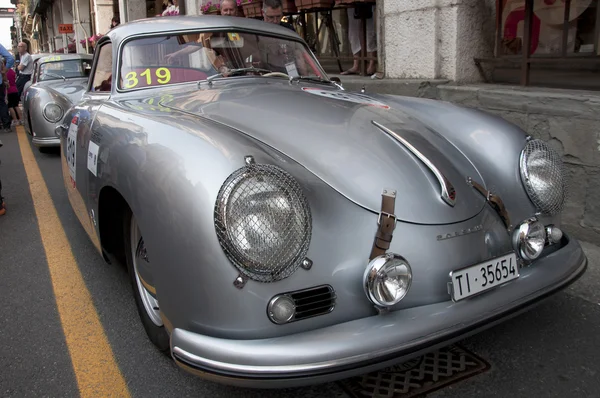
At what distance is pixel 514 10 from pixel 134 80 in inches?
154

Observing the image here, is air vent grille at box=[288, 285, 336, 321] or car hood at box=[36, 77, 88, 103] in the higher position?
car hood at box=[36, 77, 88, 103]

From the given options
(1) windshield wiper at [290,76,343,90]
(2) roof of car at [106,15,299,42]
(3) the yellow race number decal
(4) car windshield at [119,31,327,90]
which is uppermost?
(2) roof of car at [106,15,299,42]

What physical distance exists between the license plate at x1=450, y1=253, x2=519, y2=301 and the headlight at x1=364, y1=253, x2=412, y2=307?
21 cm

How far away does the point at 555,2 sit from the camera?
16.6 feet

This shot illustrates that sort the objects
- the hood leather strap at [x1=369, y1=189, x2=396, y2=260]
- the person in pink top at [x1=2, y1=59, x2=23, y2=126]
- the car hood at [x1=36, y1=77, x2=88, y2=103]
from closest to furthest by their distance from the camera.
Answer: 1. the hood leather strap at [x1=369, y1=189, x2=396, y2=260]
2. the car hood at [x1=36, y1=77, x2=88, y2=103]
3. the person in pink top at [x1=2, y1=59, x2=23, y2=126]

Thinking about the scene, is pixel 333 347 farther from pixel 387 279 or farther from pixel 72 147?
pixel 72 147

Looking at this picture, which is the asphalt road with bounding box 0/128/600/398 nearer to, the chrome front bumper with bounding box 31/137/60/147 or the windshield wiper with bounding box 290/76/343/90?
the windshield wiper with bounding box 290/76/343/90

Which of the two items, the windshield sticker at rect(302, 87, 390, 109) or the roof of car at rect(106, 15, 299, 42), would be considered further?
the roof of car at rect(106, 15, 299, 42)

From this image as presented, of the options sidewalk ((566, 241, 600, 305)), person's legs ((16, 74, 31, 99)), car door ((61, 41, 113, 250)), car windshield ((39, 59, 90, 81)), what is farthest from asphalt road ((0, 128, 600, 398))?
person's legs ((16, 74, 31, 99))

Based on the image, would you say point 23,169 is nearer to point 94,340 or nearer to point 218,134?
point 94,340

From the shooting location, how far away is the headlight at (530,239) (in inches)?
85.2

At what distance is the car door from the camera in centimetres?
285

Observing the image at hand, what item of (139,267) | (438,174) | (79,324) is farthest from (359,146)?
(79,324)

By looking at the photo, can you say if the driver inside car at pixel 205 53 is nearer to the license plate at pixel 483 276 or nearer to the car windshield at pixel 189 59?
the car windshield at pixel 189 59
